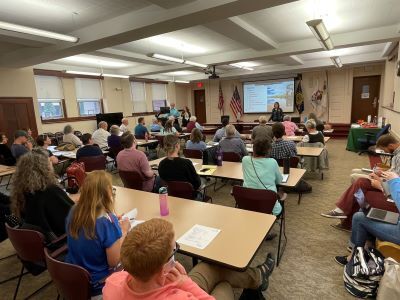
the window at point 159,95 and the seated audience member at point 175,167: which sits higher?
the window at point 159,95

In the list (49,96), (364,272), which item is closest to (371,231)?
(364,272)

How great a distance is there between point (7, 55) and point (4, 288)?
5504mm

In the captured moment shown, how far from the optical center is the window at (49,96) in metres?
7.49

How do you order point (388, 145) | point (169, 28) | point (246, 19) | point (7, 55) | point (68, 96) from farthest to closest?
point (68, 96) < point (7, 55) < point (246, 19) < point (169, 28) < point (388, 145)

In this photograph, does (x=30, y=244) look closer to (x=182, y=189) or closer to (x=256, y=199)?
(x=182, y=189)

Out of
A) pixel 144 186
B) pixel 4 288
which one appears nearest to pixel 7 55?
pixel 144 186

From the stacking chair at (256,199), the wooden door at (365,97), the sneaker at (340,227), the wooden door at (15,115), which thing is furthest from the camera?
the wooden door at (365,97)

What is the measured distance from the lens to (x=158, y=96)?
474 inches

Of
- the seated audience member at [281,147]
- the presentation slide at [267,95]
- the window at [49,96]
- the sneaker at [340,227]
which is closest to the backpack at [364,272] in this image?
the sneaker at [340,227]

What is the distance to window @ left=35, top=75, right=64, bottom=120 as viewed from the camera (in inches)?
295

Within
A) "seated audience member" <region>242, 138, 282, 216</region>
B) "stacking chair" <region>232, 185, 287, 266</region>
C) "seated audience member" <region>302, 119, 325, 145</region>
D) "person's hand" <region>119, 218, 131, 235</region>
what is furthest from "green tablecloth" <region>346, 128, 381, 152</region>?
"person's hand" <region>119, 218, 131, 235</region>

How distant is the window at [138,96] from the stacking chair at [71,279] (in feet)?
32.2

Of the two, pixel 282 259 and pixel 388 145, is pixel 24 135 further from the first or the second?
pixel 388 145

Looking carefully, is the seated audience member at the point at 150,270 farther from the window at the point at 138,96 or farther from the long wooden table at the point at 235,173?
the window at the point at 138,96
